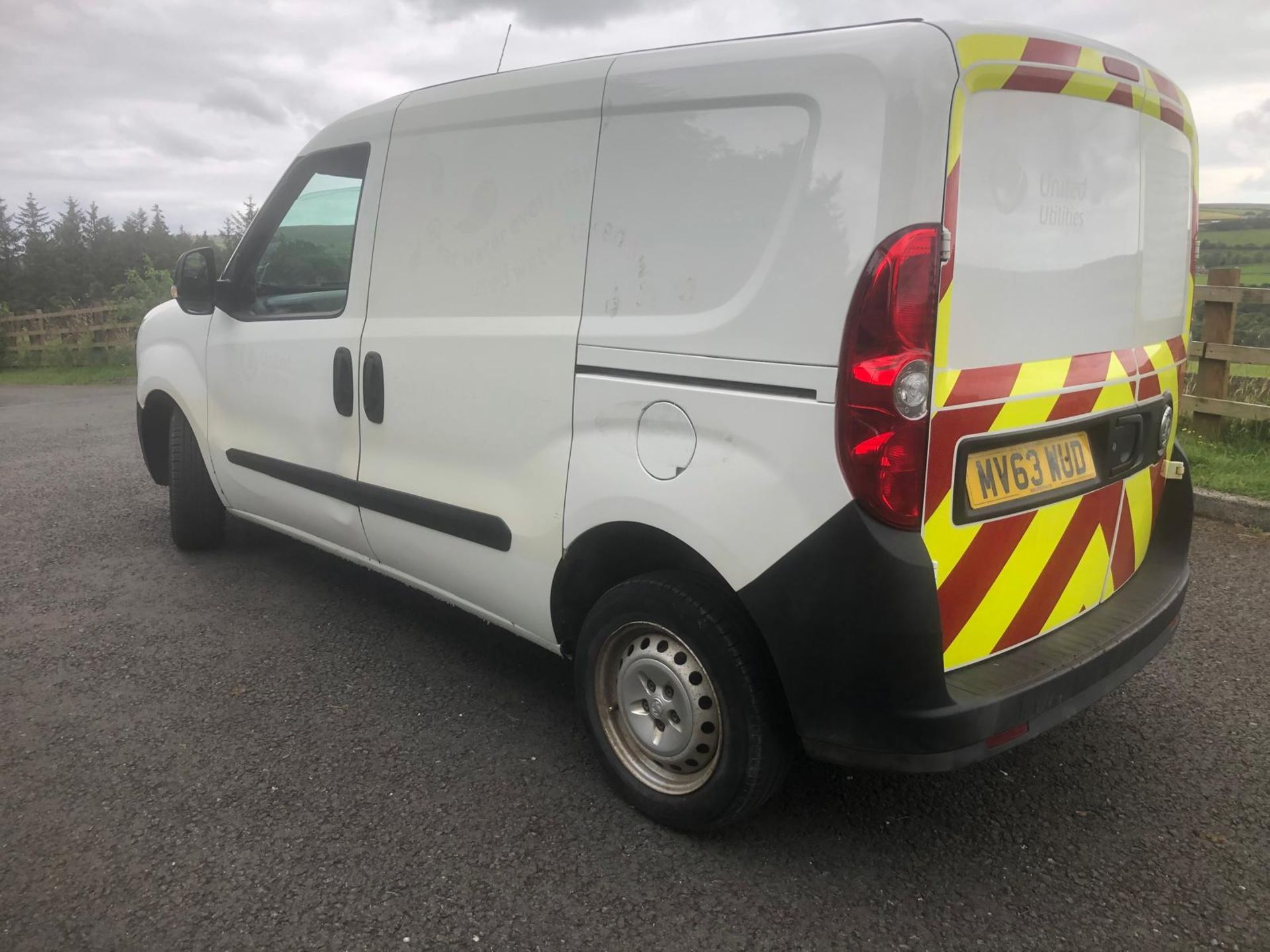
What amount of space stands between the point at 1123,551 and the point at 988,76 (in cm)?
143

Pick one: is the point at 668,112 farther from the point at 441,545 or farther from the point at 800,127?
the point at 441,545

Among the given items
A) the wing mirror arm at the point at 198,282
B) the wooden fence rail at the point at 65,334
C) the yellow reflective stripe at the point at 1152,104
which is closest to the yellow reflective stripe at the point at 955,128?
the yellow reflective stripe at the point at 1152,104

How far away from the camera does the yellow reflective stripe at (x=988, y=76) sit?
6.37 feet

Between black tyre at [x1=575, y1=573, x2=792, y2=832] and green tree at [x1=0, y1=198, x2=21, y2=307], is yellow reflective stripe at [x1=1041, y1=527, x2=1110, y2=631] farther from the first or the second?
green tree at [x1=0, y1=198, x2=21, y2=307]

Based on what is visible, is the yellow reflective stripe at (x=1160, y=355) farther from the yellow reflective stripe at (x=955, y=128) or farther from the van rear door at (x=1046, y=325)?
the yellow reflective stripe at (x=955, y=128)

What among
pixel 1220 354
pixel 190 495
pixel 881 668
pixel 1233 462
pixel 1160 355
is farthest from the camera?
pixel 1220 354

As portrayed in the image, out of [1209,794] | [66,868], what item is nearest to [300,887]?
[66,868]

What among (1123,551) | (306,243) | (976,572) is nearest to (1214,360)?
(1123,551)

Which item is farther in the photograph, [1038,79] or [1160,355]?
[1160,355]

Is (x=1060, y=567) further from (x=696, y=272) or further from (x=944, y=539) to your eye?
(x=696, y=272)

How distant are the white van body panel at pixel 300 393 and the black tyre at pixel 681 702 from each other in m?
1.35

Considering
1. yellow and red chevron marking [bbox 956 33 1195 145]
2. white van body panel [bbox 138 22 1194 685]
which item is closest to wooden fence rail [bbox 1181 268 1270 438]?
white van body panel [bbox 138 22 1194 685]

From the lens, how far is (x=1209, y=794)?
2.65 meters

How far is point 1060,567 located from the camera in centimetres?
241
